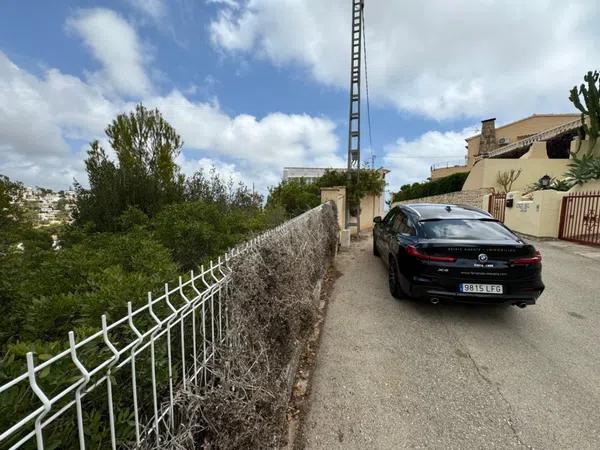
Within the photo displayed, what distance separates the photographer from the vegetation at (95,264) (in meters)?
1.03

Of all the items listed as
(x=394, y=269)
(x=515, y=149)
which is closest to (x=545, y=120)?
(x=515, y=149)

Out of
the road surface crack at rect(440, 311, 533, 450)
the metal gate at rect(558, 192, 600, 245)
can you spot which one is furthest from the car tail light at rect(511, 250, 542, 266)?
the metal gate at rect(558, 192, 600, 245)

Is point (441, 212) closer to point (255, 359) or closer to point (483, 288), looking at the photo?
point (483, 288)

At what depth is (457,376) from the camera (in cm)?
280

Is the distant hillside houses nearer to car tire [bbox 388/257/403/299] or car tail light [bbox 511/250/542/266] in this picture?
car tire [bbox 388/257/403/299]

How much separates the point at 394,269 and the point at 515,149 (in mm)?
23920

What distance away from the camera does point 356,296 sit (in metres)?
4.91

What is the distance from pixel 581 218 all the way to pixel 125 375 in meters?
13.0

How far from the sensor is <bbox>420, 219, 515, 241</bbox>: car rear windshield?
157 inches

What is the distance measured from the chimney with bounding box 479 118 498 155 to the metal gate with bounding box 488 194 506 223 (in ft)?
69.5

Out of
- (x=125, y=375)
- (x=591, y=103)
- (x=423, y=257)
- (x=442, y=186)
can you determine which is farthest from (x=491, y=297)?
(x=442, y=186)

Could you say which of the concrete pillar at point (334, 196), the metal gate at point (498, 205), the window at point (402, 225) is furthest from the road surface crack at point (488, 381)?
the metal gate at point (498, 205)

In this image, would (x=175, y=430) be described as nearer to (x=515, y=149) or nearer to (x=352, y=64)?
(x=352, y=64)

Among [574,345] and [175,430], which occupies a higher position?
[175,430]
